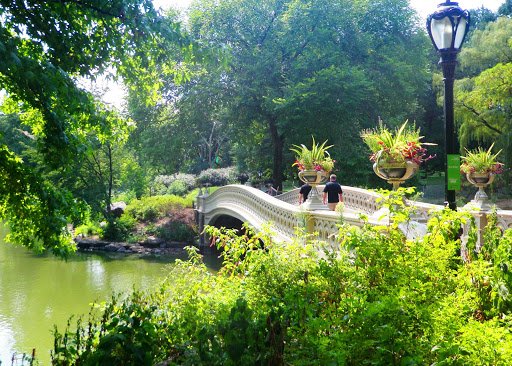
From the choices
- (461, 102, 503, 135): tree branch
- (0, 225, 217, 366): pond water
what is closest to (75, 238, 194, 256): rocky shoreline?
(0, 225, 217, 366): pond water

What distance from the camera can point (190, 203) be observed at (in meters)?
28.4

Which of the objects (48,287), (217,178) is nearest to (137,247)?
(48,287)

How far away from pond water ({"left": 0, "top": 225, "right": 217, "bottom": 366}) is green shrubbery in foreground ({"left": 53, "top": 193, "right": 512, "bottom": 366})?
4.93 meters

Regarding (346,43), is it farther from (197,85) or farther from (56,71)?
(56,71)

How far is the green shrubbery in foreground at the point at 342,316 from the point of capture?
2990 millimetres

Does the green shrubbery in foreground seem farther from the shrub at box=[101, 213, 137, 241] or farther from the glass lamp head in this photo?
the shrub at box=[101, 213, 137, 241]

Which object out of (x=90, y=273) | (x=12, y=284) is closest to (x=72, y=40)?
(x=12, y=284)

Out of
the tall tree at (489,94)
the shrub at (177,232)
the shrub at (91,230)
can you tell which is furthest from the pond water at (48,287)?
the tall tree at (489,94)

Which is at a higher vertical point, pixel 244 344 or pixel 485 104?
pixel 485 104

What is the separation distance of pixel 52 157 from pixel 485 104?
2078 cm

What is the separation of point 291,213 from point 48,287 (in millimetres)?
8569

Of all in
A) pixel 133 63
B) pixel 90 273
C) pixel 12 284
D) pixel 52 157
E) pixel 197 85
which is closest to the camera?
pixel 52 157

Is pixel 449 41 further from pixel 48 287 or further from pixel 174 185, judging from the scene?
pixel 174 185

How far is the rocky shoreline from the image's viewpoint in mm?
22547
